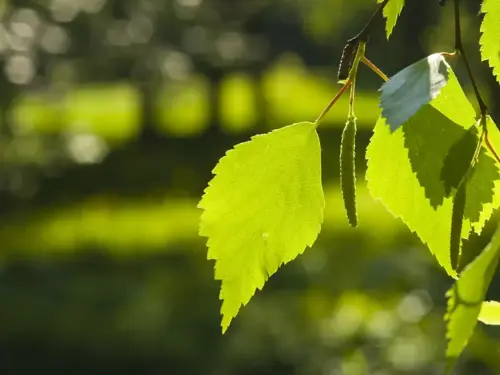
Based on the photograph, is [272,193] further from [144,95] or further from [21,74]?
[144,95]

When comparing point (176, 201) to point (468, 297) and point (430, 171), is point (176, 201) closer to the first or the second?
point (430, 171)

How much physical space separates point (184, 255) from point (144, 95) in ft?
15.5

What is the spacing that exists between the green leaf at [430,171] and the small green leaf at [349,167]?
0.04 ft

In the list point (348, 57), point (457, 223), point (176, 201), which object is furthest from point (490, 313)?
point (176, 201)

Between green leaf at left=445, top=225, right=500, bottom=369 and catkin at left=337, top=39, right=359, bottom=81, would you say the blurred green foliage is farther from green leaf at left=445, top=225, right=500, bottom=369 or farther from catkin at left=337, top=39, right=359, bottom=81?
green leaf at left=445, top=225, right=500, bottom=369

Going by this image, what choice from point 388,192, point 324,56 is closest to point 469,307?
point 388,192

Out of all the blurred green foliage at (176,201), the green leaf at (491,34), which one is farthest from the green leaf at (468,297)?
the blurred green foliage at (176,201)

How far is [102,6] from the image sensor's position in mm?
8656

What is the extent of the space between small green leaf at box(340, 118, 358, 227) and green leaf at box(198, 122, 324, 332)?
0.02 meters

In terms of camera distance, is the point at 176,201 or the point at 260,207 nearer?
the point at 260,207

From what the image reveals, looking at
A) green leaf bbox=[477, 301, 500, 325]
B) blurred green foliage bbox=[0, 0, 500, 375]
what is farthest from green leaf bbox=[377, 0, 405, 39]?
blurred green foliage bbox=[0, 0, 500, 375]

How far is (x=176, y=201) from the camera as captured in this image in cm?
778

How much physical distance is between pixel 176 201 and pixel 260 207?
7248 millimetres

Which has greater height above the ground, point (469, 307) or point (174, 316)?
point (469, 307)
